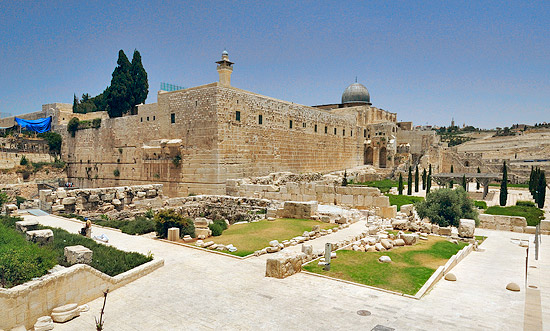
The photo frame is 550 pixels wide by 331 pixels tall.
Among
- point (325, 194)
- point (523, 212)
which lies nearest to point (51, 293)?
point (325, 194)

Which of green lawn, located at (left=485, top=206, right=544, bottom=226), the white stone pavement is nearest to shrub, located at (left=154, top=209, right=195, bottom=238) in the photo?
the white stone pavement

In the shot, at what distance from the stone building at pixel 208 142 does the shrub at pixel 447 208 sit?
32.7 feet

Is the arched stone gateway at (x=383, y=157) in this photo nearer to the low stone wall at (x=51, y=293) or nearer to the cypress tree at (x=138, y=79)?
the cypress tree at (x=138, y=79)

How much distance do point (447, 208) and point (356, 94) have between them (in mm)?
27314

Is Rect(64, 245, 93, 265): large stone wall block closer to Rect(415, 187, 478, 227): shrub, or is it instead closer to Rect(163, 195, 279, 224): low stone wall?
Rect(163, 195, 279, 224): low stone wall

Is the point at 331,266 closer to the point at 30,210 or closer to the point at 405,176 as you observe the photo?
the point at 30,210

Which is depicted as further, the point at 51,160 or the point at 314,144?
the point at 51,160

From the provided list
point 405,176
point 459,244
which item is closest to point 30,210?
point 459,244

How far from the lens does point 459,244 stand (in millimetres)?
10445

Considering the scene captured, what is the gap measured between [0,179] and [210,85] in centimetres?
2082

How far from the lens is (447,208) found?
13609 millimetres

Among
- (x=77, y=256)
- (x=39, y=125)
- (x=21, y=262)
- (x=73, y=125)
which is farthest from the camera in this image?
(x=39, y=125)

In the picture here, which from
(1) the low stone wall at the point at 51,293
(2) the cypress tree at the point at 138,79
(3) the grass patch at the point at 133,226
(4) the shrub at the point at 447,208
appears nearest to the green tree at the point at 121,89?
(2) the cypress tree at the point at 138,79

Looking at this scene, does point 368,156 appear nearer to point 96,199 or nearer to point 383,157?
point 383,157
